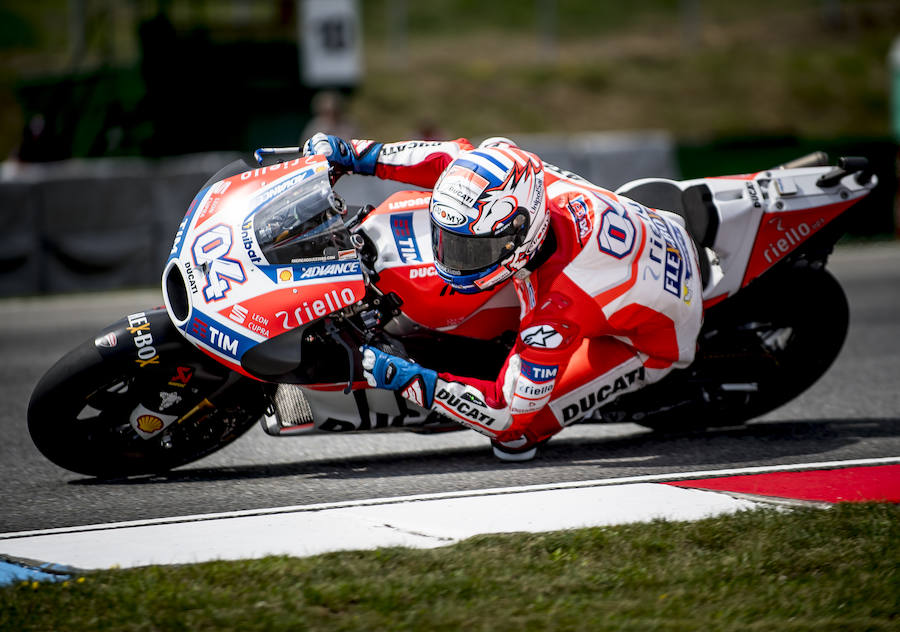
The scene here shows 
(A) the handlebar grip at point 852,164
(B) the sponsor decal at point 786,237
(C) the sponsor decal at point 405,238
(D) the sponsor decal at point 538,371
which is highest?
(A) the handlebar grip at point 852,164

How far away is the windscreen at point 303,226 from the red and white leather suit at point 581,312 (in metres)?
0.59

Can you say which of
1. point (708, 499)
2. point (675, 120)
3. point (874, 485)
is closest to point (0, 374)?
point (708, 499)

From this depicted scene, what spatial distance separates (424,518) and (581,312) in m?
1.15

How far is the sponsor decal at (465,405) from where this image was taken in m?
4.75

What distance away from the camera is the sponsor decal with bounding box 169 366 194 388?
4762 mm

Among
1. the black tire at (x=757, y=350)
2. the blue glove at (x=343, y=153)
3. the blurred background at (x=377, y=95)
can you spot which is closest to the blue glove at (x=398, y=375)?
the blue glove at (x=343, y=153)

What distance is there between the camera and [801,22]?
3541 cm

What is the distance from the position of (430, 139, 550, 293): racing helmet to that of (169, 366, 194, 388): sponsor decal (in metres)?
1.20

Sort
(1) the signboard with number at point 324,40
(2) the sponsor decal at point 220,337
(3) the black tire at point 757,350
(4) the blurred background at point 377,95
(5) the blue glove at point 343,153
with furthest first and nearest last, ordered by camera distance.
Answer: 1. (1) the signboard with number at point 324,40
2. (4) the blurred background at point 377,95
3. (3) the black tire at point 757,350
4. (5) the blue glove at point 343,153
5. (2) the sponsor decal at point 220,337

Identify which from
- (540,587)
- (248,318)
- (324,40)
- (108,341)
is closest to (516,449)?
(248,318)

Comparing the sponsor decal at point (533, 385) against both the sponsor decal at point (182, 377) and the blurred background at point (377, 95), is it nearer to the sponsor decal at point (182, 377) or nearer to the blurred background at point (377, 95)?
the sponsor decal at point (182, 377)

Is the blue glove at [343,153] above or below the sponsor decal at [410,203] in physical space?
above

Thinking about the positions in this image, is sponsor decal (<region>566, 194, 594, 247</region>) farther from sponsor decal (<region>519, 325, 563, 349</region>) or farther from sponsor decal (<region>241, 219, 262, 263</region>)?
sponsor decal (<region>241, 219, 262, 263</region>)

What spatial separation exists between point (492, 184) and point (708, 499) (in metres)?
1.62
